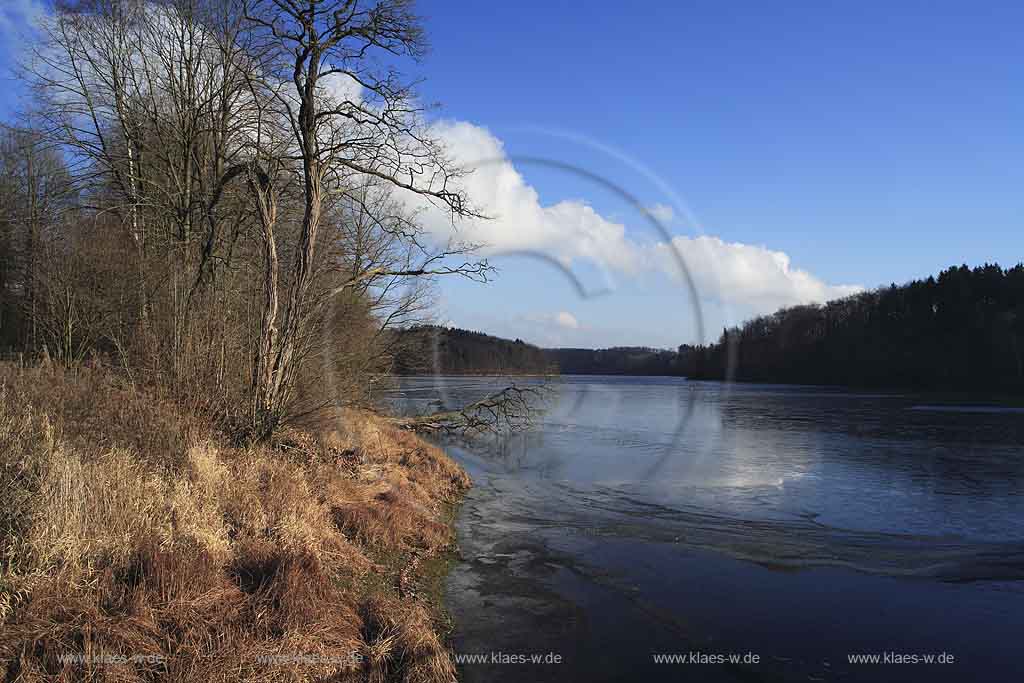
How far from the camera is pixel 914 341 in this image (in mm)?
72375

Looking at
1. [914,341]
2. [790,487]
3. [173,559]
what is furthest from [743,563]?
[914,341]

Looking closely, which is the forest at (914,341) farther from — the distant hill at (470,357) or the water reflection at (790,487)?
the distant hill at (470,357)

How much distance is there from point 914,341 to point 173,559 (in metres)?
82.3

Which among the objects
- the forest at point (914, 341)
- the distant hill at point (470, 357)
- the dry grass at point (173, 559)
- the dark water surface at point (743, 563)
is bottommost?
the dark water surface at point (743, 563)

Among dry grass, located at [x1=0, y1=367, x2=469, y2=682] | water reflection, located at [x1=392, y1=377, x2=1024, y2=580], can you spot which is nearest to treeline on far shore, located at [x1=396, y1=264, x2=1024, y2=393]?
water reflection, located at [x1=392, y1=377, x2=1024, y2=580]

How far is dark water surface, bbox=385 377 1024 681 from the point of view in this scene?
6.95 metres

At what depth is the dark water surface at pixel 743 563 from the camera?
695 centimetres

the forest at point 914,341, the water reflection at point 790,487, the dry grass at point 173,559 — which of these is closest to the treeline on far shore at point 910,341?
the forest at point 914,341

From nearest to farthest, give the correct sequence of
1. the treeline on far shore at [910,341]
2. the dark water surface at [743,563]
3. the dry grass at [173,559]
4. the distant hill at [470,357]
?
the dry grass at [173,559] < the dark water surface at [743,563] < the distant hill at [470,357] < the treeline on far shore at [910,341]

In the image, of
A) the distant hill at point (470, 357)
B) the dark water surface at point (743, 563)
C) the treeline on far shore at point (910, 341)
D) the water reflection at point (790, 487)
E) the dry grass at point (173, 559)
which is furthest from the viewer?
the treeline on far shore at point (910, 341)

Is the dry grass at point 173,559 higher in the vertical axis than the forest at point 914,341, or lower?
lower

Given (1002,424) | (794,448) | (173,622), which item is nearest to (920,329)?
(1002,424)

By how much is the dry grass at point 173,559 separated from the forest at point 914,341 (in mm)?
53910

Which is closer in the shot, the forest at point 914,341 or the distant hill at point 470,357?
the distant hill at point 470,357
